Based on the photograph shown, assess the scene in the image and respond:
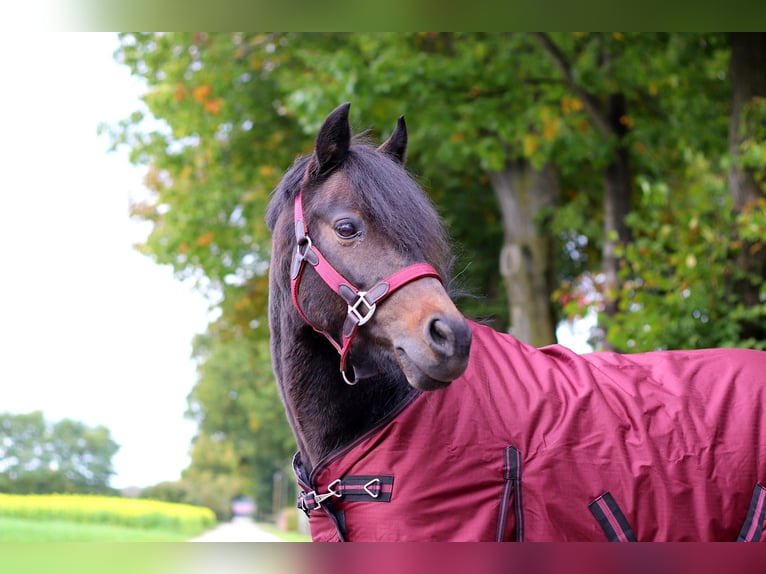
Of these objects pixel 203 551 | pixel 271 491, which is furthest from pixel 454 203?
pixel 271 491

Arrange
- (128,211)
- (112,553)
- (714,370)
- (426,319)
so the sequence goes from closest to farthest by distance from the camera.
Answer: (112,553) → (426,319) → (714,370) → (128,211)

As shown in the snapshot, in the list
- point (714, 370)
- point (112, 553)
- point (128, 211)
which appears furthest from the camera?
point (128, 211)

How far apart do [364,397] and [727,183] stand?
6385 millimetres

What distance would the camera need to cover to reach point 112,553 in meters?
2.17

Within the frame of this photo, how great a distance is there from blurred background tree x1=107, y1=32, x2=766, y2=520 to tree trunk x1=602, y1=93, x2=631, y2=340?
30mm

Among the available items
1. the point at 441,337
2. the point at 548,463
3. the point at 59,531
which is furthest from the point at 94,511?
the point at 441,337

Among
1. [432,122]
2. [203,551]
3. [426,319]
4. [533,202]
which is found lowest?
[203,551]

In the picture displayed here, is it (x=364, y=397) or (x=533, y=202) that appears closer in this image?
(x=364, y=397)

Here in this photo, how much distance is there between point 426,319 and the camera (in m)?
2.87

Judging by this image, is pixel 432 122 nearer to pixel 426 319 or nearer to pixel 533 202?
pixel 533 202

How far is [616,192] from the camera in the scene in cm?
1140

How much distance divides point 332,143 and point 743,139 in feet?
21.0

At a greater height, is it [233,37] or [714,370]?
[233,37]

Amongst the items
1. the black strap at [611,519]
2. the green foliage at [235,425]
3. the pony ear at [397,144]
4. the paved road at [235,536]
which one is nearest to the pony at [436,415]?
the black strap at [611,519]
